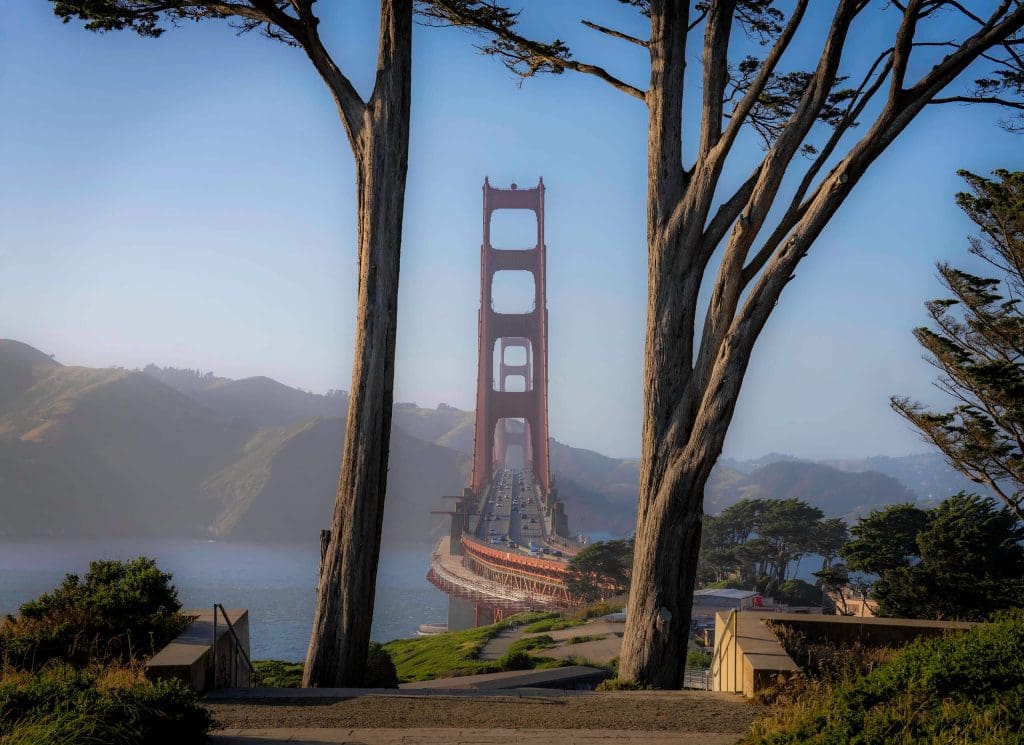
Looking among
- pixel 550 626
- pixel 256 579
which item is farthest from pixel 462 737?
pixel 256 579

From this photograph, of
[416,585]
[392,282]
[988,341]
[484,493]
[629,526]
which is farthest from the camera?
[629,526]

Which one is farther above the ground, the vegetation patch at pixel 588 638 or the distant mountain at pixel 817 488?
the vegetation patch at pixel 588 638

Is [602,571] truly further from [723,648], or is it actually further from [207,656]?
[207,656]

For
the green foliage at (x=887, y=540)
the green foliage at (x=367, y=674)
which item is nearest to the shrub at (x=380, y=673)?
the green foliage at (x=367, y=674)

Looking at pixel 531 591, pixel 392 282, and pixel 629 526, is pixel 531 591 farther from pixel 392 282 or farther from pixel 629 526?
pixel 629 526

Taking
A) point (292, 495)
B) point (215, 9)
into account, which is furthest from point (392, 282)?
point (292, 495)

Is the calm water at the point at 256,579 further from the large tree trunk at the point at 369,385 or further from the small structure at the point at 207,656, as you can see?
the large tree trunk at the point at 369,385
